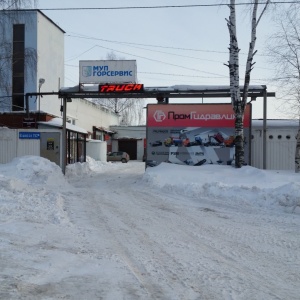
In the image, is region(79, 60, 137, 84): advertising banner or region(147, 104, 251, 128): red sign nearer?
region(147, 104, 251, 128): red sign

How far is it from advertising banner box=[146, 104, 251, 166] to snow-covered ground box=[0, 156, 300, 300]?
649 cm

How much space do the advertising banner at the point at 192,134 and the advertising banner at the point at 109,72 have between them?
233 centimetres

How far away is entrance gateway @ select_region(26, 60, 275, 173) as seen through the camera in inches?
827

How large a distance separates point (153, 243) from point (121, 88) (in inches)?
570

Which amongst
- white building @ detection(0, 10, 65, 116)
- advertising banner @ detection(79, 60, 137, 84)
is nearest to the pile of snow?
advertising banner @ detection(79, 60, 137, 84)

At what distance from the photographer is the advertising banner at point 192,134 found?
21156mm

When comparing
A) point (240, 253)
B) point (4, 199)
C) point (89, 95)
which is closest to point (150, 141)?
point (89, 95)

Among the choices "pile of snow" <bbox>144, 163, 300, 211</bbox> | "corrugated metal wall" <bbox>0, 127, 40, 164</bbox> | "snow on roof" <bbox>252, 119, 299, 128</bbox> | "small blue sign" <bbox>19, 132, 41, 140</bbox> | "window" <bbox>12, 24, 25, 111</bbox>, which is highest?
"window" <bbox>12, 24, 25, 111</bbox>

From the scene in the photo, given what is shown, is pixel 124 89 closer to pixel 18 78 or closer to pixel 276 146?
pixel 276 146

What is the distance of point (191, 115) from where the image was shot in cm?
2139

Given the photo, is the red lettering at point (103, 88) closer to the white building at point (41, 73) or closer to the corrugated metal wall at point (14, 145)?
the corrugated metal wall at point (14, 145)

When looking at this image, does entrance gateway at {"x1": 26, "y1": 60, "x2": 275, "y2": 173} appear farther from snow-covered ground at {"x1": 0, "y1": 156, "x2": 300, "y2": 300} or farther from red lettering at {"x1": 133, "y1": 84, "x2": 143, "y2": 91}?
snow-covered ground at {"x1": 0, "y1": 156, "x2": 300, "y2": 300}

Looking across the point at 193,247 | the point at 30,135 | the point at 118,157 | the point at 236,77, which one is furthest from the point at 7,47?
the point at 118,157

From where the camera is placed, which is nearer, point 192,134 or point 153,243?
point 153,243
